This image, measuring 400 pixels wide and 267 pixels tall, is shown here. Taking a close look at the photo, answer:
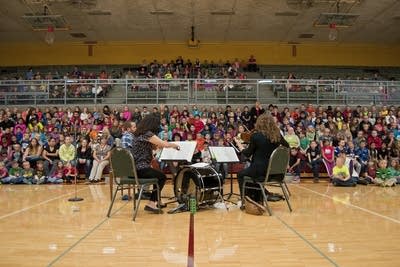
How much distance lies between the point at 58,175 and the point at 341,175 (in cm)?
822

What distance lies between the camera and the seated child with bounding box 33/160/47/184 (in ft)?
38.6

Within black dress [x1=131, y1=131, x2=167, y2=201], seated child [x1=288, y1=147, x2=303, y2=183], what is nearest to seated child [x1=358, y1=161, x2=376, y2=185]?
seated child [x1=288, y1=147, x2=303, y2=183]

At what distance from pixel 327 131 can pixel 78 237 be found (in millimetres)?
10555

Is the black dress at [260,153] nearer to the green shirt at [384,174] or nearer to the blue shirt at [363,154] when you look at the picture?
the green shirt at [384,174]

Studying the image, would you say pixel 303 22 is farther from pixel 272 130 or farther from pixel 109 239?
pixel 109 239

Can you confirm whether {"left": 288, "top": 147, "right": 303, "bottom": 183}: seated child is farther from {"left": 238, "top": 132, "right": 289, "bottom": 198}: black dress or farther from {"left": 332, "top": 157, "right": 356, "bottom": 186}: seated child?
{"left": 238, "top": 132, "right": 289, "bottom": 198}: black dress

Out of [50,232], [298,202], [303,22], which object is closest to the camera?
[50,232]

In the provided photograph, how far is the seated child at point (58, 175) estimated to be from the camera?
38.8ft

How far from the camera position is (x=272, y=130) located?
6.74 meters

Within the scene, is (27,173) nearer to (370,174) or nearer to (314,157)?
(314,157)

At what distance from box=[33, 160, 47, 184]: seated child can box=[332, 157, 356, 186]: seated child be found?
8.37 m

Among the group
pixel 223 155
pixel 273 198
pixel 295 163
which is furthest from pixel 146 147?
pixel 295 163

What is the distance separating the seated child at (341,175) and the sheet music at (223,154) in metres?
4.50

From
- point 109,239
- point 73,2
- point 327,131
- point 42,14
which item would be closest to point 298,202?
point 109,239
